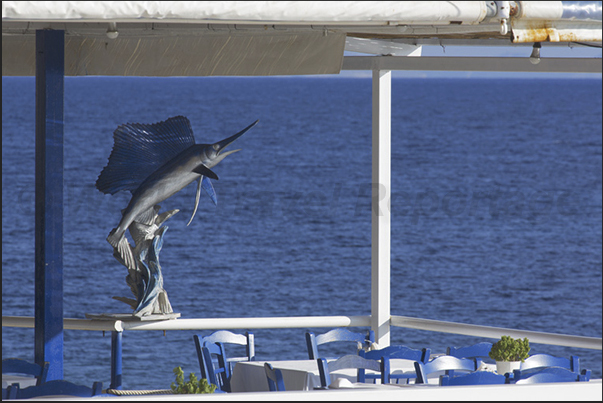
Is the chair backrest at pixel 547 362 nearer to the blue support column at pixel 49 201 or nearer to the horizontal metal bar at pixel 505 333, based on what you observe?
the horizontal metal bar at pixel 505 333

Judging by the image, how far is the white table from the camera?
4.87m

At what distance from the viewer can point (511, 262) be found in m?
34.9

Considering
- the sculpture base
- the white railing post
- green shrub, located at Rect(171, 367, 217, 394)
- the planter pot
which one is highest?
the white railing post

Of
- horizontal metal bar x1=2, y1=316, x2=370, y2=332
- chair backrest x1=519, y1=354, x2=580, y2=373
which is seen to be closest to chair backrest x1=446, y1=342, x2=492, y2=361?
chair backrest x1=519, y1=354, x2=580, y2=373

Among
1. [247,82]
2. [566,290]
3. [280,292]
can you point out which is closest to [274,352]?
[280,292]

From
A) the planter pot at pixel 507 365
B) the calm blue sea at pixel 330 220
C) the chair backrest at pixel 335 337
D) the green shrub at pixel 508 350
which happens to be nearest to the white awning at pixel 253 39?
the green shrub at pixel 508 350

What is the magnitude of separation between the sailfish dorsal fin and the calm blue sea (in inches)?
611

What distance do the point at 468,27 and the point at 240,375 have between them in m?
2.46

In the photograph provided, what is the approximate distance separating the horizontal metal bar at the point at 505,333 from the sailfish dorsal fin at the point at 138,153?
1.68 meters

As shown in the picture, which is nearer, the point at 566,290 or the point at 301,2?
the point at 301,2

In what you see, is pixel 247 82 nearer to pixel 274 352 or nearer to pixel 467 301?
pixel 467 301

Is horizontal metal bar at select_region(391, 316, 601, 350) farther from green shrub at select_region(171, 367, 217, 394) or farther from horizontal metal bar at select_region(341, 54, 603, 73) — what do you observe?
green shrub at select_region(171, 367, 217, 394)

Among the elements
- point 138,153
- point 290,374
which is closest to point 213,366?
point 290,374

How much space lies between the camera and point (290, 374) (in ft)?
16.4
